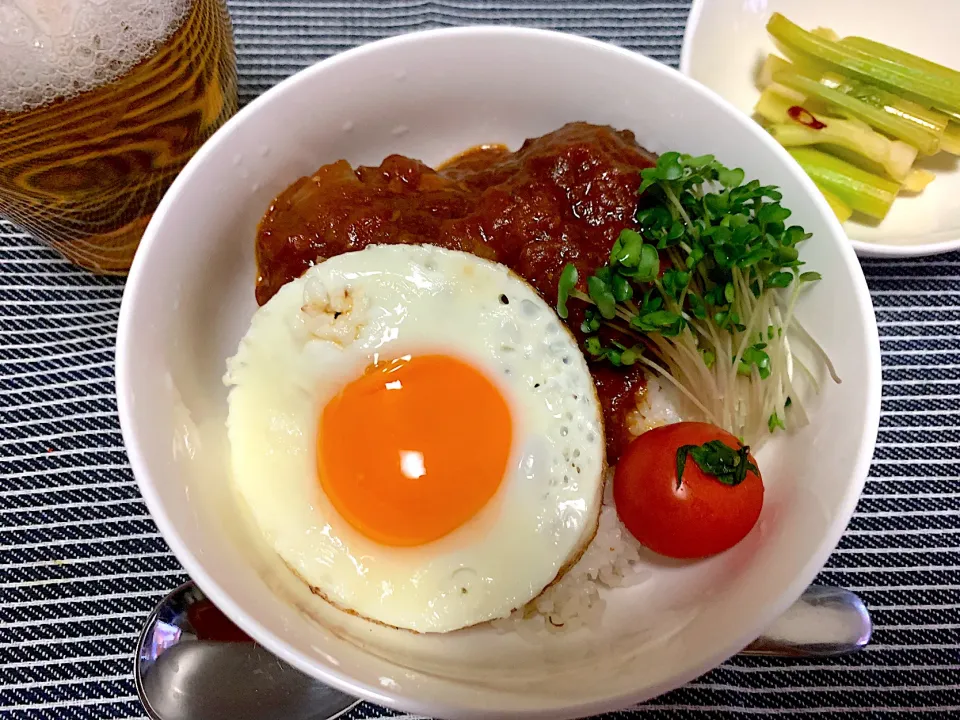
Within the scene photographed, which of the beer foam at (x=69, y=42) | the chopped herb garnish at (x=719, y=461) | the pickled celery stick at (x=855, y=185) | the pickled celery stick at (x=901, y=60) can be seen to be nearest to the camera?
the beer foam at (x=69, y=42)

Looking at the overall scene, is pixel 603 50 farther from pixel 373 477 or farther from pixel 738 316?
pixel 373 477

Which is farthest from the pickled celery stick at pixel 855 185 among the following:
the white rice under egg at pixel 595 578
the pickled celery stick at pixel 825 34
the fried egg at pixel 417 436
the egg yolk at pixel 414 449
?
the egg yolk at pixel 414 449

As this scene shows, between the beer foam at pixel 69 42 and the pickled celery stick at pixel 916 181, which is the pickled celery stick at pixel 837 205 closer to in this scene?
the pickled celery stick at pixel 916 181

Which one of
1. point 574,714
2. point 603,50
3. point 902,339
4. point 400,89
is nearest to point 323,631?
point 574,714

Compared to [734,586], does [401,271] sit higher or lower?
higher

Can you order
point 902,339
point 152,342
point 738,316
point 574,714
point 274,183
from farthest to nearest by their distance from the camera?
1. point 902,339
2. point 274,183
3. point 738,316
4. point 152,342
5. point 574,714

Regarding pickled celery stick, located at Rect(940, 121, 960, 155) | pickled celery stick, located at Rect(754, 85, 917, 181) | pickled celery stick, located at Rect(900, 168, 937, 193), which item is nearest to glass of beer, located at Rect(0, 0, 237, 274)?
pickled celery stick, located at Rect(754, 85, 917, 181)

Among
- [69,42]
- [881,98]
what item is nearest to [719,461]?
[881,98]

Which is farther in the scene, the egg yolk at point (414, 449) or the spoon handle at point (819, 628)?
the spoon handle at point (819, 628)
